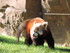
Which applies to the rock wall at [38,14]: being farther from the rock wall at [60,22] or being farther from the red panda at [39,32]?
the red panda at [39,32]

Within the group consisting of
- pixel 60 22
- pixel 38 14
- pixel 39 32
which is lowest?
pixel 60 22

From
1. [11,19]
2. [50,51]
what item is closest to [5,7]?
[11,19]

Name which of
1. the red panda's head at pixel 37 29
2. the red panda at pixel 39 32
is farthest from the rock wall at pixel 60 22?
the red panda's head at pixel 37 29

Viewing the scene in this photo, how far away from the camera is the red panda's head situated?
7.59 m

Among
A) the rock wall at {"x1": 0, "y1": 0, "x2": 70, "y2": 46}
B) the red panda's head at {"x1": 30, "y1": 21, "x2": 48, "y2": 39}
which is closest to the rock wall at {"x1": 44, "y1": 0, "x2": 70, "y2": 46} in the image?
the rock wall at {"x1": 0, "y1": 0, "x2": 70, "y2": 46}

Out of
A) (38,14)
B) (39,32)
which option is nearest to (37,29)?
(39,32)

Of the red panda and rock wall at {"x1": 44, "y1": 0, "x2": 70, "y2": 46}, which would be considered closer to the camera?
the red panda

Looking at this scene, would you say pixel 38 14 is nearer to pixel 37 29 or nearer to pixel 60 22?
pixel 60 22

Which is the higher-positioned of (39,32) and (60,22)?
(39,32)

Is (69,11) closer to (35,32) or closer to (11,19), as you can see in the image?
(11,19)

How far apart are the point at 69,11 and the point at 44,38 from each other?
10.3 ft

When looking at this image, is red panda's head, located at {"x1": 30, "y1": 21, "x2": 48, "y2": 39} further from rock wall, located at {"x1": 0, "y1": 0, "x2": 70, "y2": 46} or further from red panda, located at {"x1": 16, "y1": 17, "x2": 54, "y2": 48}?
rock wall, located at {"x1": 0, "y1": 0, "x2": 70, "y2": 46}

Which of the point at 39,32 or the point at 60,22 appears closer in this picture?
the point at 39,32

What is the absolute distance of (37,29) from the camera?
7.69 metres
